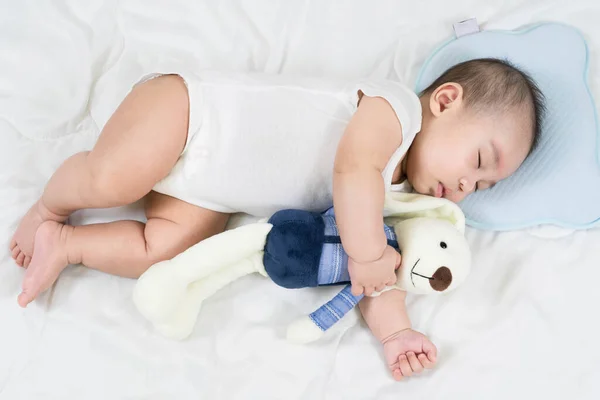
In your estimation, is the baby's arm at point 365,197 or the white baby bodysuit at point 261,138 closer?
the baby's arm at point 365,197

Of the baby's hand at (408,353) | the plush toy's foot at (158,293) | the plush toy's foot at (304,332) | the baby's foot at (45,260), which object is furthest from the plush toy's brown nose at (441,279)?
→ the baby's foot at (45,260)

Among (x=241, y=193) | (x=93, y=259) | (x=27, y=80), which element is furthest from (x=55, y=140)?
(x=241, y=193)

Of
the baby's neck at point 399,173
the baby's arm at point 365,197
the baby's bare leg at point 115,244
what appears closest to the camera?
the baby's arm at point 365,197

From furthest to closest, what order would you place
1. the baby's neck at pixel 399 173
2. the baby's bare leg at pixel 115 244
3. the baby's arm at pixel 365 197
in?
the baby's neck at pixel 399 173, the baby's bare leg at pixel 115 244, the baby's arm at pixel 365 197

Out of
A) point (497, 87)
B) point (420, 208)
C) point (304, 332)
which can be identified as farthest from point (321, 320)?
point (497, 87)

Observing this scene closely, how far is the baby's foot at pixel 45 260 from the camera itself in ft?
3.60

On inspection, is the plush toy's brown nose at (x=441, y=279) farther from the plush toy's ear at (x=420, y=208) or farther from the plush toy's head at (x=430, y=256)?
the plush toy's ear at (x=420, y=208)

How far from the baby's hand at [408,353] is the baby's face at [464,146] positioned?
0.28 meters

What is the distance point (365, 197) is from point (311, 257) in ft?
0.44

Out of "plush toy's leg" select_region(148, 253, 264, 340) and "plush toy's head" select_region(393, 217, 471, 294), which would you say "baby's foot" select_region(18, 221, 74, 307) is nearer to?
"plush toy's leg" select_region(148, 253, 264, 340)

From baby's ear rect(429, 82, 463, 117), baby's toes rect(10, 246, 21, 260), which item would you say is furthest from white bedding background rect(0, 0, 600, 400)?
baby's ear rect(429, 82, 463, 117)

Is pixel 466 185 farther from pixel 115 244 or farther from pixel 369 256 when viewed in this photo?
pixel 115 244

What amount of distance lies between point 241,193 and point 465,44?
1.95 feet

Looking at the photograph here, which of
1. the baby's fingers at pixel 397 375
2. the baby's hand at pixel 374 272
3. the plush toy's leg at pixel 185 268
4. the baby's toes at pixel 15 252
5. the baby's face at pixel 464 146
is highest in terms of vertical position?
the baby's face at pixel 464 146
